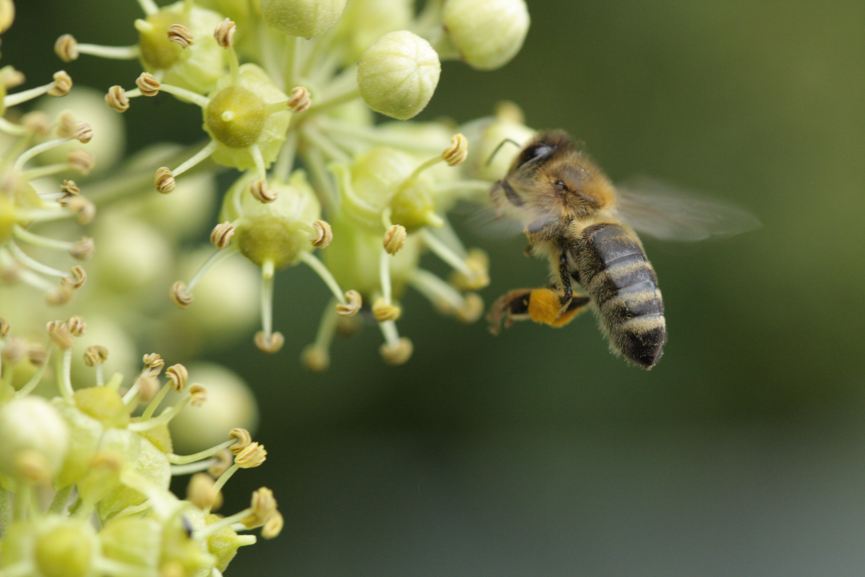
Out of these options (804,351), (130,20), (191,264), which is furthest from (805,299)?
(130,20)

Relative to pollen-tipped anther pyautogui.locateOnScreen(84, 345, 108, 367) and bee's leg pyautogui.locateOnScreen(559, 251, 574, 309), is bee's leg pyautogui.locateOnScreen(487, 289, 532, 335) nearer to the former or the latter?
bee's leg pyautogui.locateOnScreen(559, 251, 574, 309)

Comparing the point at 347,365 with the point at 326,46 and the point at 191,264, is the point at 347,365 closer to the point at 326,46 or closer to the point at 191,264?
the point at 191,264

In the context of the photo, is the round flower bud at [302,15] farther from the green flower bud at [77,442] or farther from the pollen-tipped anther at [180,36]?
the green flower bud at [77,442]

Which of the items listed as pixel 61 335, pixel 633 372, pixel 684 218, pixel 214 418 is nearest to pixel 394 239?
pixel 61 335

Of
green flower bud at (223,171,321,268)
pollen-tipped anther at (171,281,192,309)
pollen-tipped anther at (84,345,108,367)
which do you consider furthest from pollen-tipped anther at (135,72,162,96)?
pollen-tipped anther at (84,345,108,367)

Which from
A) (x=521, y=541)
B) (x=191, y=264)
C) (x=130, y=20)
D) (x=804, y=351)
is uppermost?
(x=130, y=20)

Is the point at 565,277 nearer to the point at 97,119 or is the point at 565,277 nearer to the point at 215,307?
the point at 215,307

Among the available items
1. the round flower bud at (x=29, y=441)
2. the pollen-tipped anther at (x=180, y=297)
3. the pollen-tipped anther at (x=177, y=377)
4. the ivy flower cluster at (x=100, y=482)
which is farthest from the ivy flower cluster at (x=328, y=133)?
the round flower bud at (x=29, y=441)
